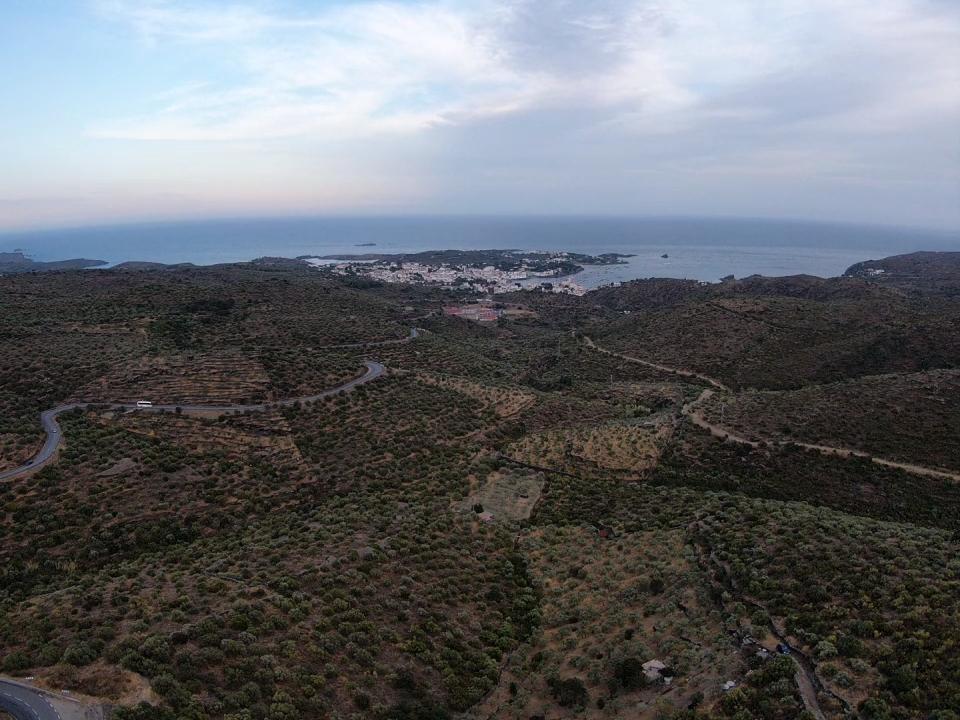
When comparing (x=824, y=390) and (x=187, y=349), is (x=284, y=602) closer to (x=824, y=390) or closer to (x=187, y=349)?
(x=187, y=349)

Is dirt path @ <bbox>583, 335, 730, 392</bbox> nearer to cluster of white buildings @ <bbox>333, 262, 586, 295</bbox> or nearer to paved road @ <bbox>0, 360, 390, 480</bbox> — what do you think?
paved road @ <bbox>0, 360, 390, 480</bbox>

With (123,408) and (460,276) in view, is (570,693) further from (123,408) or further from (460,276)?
(460,276)

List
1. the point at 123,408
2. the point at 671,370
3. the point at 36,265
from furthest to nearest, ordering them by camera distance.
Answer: the point at 36,265 → the point at 671,370 → the point at 123,408

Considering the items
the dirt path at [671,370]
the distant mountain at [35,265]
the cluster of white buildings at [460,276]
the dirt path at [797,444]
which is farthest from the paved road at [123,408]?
the distant mountain at [35,265]

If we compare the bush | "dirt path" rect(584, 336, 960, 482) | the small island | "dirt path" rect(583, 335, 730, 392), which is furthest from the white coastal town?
the bush

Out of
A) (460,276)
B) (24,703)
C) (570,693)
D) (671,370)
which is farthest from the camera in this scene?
(460,276)

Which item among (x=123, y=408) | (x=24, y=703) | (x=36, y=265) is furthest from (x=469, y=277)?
(x=24, y=703)
